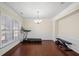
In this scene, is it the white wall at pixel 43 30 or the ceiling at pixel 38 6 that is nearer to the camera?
the ceiling at pixel 38 6

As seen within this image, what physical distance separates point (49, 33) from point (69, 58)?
34.6 ft

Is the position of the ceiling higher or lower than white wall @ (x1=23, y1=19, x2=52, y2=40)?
higher

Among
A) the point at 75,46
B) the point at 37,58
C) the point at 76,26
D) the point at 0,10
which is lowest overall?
the point at 75,46

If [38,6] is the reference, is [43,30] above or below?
below

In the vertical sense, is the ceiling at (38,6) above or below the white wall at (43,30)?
above

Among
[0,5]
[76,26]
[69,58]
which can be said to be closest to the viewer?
[69,58]

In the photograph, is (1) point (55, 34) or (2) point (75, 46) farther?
(1) point (55, 34)

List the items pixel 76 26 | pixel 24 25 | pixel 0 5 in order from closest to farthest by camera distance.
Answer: pixel 0 5, pixel 76 26, pixel 24 25

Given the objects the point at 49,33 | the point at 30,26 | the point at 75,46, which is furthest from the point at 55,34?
the point at 75,46

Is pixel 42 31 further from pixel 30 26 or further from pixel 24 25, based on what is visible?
pixel 24 25

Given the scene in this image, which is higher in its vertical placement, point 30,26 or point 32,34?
point 30,26

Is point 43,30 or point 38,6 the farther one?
point 43,30

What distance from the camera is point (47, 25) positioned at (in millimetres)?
11672

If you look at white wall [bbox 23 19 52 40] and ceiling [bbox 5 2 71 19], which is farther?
white wall [bbox 23 19 52 40]
